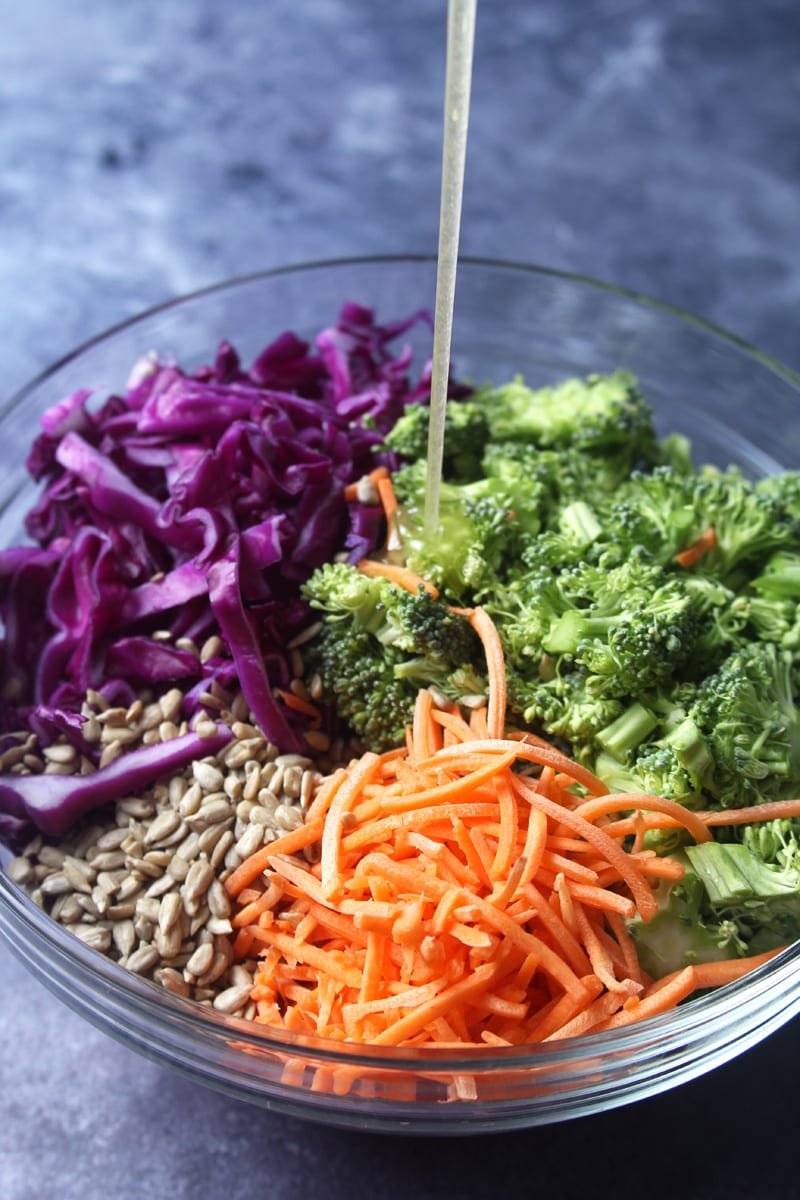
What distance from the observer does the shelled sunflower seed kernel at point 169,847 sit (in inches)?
77.6

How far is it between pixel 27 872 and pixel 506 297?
77.4 inches

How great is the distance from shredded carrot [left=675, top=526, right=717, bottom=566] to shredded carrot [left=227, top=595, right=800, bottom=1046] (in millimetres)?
563

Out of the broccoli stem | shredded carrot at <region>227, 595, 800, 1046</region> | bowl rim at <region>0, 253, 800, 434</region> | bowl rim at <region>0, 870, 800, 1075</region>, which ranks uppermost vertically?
bowl rim at <region>0, 253, 800, 434</region>

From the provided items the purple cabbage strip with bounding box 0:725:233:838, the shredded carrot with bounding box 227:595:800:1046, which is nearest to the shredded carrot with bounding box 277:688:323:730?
the purple cabbage strip with bounding box 0:725:233:838

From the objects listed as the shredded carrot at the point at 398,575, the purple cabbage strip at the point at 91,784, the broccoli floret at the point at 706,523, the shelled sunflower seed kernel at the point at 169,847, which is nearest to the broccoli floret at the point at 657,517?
the broccoli floret at the point at 706,523

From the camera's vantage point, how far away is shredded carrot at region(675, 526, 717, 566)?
2.29 metres

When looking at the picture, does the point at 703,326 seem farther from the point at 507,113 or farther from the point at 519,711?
the point at 507,113

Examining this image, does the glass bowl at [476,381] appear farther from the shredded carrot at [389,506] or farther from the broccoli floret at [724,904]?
the shredded carrot at [389,506]

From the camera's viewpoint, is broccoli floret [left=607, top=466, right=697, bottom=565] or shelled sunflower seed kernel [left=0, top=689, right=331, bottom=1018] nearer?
shelled sunflower seed kernel [left=0, top=689, right=331, bottom=1018]

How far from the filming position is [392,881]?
1837 millimetres

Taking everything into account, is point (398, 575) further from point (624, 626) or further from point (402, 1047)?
point (402, 1047)

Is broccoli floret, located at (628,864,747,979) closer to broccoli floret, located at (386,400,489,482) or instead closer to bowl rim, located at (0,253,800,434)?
broccoli floret, located at (386,400,489,482)

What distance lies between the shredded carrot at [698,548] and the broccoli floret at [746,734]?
10.9 inches

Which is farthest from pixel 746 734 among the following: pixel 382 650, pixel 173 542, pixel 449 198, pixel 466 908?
pixel 173 542
